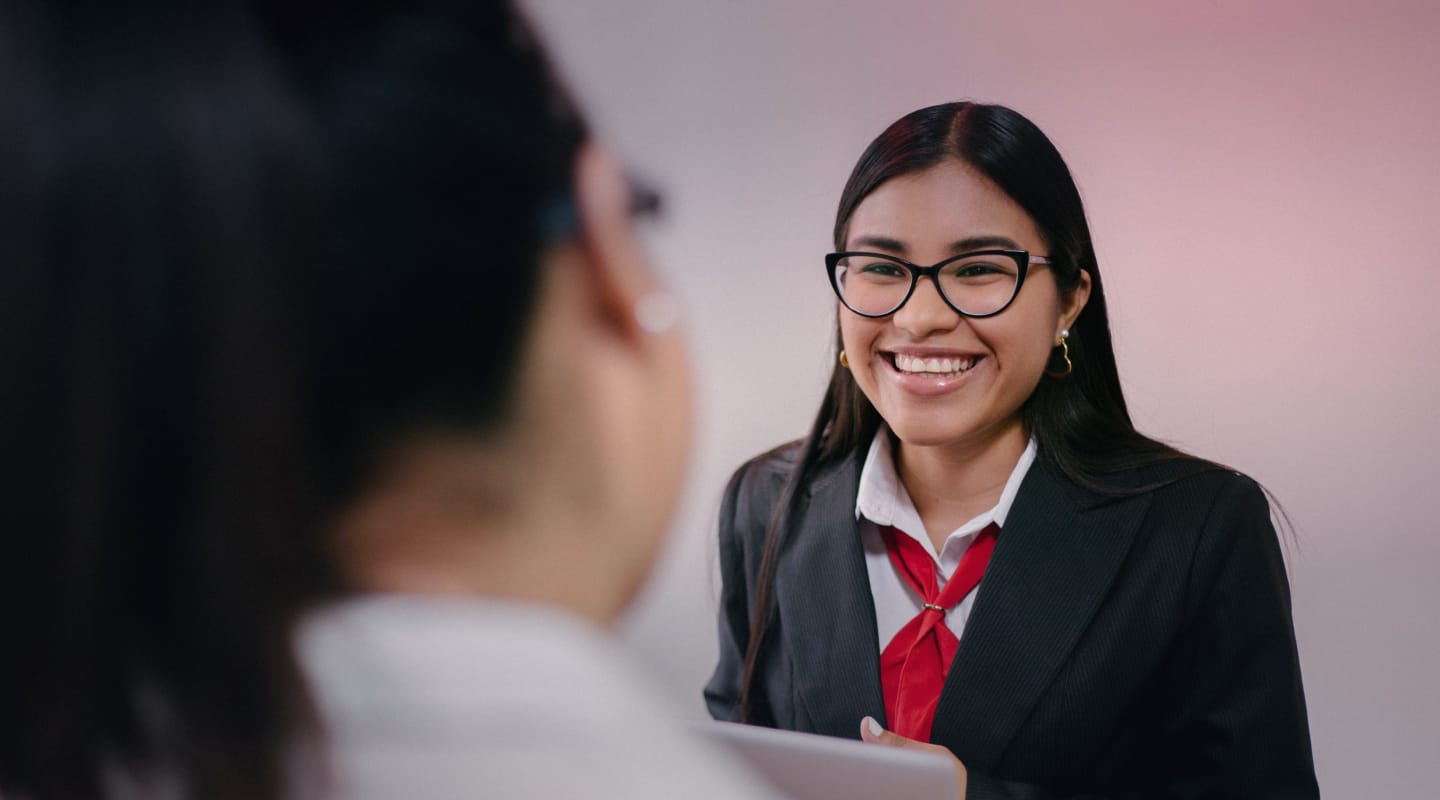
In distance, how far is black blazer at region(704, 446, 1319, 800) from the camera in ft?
4.50

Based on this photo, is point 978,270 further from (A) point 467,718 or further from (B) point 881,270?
(A) point 467,718

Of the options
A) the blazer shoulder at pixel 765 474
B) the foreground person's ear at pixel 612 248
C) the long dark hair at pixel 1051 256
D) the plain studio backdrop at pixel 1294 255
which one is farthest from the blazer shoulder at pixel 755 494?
the foreground person's ear at pixel 612 248

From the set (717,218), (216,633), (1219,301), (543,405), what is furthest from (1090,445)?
(717,218)

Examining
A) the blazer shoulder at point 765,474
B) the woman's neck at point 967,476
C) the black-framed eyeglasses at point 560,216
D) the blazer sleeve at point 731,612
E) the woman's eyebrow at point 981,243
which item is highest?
the woman's eyebrow at point 981,243

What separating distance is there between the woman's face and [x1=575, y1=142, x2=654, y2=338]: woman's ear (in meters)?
0.99

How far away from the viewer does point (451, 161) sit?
0.46m

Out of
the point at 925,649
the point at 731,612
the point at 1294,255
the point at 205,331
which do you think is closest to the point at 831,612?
the point at 925,649

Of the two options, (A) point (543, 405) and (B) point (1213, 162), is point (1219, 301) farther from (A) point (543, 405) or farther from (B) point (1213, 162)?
(A) point (543, 405)

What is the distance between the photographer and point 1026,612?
56.9 inches

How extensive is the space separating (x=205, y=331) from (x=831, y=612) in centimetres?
128

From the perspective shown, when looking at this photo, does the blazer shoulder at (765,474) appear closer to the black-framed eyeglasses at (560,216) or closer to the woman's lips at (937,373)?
the woman's lips at (937,373)

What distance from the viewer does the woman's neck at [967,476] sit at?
1.61 metres

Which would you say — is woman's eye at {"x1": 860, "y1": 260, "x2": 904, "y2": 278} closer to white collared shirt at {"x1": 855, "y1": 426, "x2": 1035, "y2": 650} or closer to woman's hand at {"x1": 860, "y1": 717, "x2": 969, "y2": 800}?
white collared shirt at {"x1": 855, "y1": 426, "x2": 1035, "y2": 650}

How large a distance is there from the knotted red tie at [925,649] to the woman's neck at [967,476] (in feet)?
0.14
